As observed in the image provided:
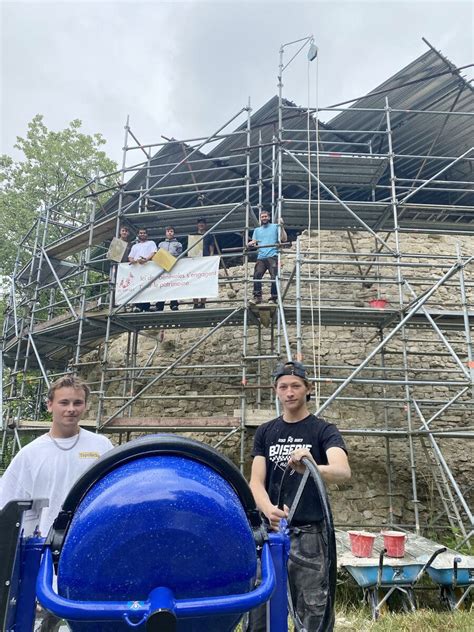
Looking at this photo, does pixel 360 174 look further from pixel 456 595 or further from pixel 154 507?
pixel 154 507

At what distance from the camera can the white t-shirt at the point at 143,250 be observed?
6988 mm

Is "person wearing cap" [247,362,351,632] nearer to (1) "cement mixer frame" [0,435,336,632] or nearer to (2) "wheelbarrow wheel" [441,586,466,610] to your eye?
(1) "cement mixer frame" [0,435,336,632]

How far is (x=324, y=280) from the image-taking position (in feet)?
20.2

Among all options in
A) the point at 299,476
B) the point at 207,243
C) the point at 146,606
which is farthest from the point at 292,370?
the point at 207,243

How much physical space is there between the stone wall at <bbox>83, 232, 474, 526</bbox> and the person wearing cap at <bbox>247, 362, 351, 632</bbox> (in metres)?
3.66

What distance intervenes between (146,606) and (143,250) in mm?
6373

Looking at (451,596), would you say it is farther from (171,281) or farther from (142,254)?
(142,254)

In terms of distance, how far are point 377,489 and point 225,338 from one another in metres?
3.41

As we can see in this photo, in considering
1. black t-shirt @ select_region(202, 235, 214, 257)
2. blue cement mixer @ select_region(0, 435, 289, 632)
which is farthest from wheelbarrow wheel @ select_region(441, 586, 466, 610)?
black t-shirt @ select_region(202, 235, 214, 257)

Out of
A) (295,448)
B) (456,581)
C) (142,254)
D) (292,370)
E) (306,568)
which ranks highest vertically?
(142,254)

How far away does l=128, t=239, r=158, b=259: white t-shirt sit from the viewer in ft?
22.9

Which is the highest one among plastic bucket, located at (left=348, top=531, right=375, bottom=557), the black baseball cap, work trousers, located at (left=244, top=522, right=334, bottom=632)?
the black baseball cap

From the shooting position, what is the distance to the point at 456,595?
3.77 meters

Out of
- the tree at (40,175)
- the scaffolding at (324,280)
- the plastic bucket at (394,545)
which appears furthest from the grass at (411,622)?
the tree at (40,175)
